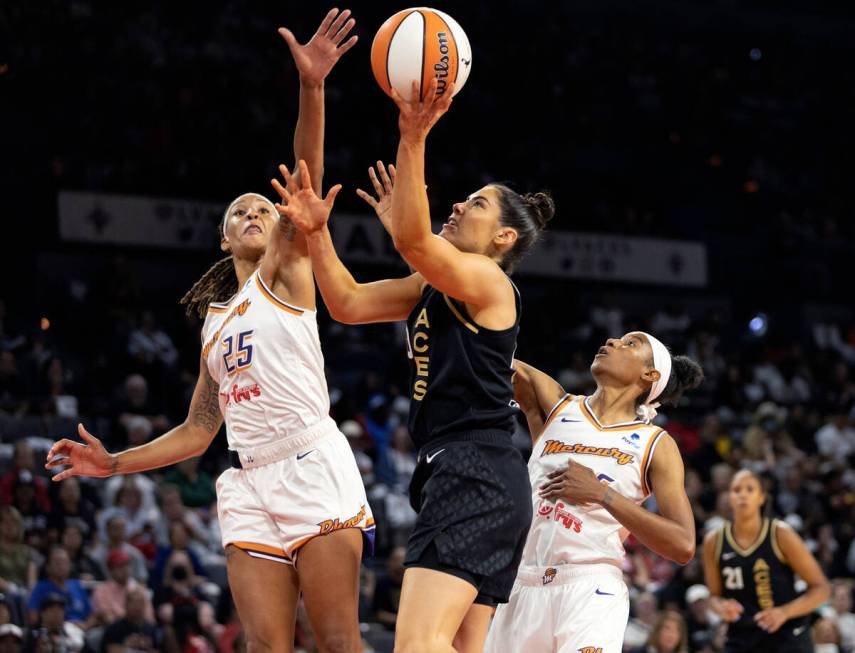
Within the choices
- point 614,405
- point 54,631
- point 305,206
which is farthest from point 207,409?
point 54,631

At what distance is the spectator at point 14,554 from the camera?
9461 mm

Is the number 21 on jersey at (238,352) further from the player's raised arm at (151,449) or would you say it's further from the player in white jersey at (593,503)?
the player in white jersey at (593,503)

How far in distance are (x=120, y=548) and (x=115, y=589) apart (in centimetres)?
50

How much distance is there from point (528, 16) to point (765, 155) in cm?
518

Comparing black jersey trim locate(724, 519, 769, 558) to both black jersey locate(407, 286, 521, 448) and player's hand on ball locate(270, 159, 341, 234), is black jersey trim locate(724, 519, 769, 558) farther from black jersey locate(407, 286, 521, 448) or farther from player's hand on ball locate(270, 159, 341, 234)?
player's hand on ball locate(270, 159, 341, 234)

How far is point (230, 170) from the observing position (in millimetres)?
16531

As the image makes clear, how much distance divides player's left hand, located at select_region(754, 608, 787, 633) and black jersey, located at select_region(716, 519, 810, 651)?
28 centimetres

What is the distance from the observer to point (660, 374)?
5.48 metres

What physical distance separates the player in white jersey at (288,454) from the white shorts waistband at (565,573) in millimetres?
905

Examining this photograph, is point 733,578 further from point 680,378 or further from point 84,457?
point 84,457

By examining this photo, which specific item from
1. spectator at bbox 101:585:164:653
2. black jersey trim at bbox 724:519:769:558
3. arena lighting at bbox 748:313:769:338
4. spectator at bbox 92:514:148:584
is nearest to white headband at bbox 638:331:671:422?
black jersey trim at bbox 724:519:769:558

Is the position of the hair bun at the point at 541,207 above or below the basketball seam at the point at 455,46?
below

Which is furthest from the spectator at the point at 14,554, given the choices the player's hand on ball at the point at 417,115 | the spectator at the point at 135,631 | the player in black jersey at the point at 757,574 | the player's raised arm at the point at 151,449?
the player's hand on ball at the point at 417,115

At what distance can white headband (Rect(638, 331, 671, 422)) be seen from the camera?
5484 mm
